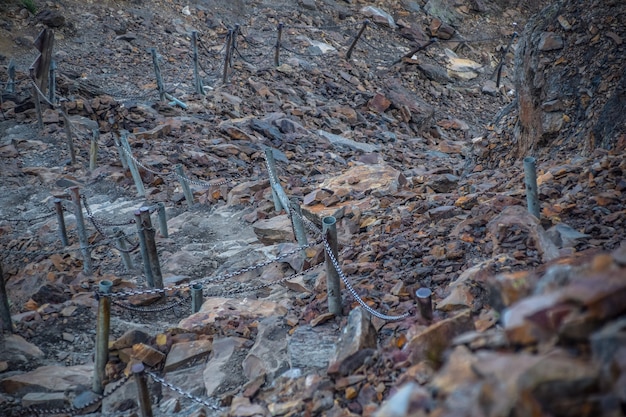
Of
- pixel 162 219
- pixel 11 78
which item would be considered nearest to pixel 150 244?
pixel 162 219

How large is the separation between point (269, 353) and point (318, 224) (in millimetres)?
3074

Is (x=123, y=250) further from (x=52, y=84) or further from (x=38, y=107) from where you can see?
(x=52, y=84)

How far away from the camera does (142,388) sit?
383 centimetres

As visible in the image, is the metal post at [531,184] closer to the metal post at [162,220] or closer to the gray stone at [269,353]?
the gray stone at [269,353]

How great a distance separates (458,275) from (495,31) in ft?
57.6

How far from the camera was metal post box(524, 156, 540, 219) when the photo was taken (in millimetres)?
4613

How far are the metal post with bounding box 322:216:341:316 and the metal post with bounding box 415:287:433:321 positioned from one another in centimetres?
109

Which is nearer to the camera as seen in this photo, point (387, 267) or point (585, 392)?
point (585, 392)

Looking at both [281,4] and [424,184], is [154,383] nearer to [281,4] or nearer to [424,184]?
[424,184]

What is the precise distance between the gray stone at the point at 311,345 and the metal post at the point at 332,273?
17 cm

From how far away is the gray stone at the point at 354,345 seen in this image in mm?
3643

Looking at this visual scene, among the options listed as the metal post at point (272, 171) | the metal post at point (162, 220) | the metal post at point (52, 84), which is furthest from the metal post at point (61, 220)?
the metal post at point (52, 84)

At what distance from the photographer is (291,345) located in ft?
13.9

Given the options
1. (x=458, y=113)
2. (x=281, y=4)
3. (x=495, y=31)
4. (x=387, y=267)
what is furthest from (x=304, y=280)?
(x=495, y=31)
